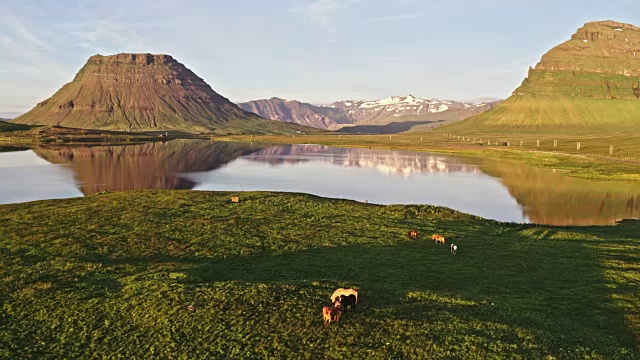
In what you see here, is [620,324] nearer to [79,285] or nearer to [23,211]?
[79,285]

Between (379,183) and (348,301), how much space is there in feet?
235

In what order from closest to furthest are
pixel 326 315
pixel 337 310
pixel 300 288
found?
pixel 326 315, pixel 337 310, pixel 300 288

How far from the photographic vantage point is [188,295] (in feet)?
80.8

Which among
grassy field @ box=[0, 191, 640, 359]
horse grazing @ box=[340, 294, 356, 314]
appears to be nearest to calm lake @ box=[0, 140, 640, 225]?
grassy field @ box=[0, 191, 640, 359]

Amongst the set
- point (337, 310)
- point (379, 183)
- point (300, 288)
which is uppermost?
point (337, 310)

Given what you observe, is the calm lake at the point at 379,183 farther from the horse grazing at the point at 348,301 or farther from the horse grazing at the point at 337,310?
the horse grazing at the point at 337,310

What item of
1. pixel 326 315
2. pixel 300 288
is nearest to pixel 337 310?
pixel 326 315

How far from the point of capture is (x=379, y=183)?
9394 centimetres

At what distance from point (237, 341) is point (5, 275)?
18342 mm

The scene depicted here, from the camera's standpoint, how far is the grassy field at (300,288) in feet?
66.9

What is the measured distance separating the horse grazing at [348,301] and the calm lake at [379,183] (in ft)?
137

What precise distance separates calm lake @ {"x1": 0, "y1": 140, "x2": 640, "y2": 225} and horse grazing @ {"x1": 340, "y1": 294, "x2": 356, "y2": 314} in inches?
1643

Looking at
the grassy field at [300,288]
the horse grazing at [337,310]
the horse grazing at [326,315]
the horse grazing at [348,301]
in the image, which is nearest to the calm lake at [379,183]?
the grassy field at [300,288]

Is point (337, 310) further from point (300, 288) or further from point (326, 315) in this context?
point (300, 288)
